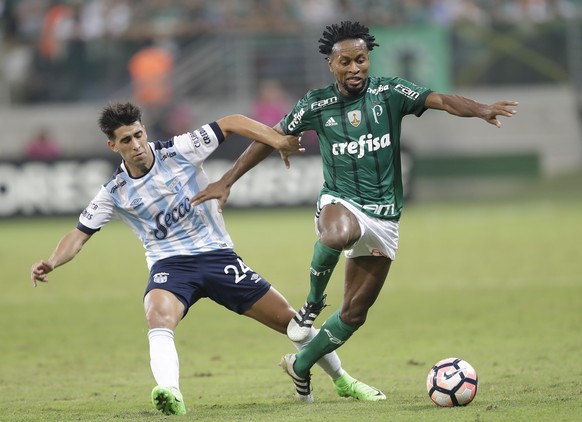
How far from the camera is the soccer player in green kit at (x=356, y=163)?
7.01 meters

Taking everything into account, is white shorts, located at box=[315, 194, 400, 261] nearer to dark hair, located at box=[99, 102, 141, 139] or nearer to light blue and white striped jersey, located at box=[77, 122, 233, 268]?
light blue and white striped jersey, located at box=[77, 122, 233, 268]

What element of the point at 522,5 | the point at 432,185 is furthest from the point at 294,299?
the point at 522,5

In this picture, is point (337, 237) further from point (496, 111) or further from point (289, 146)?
point (496, 111)

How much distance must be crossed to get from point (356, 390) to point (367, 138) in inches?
69.2

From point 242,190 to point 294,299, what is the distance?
10.0 meters

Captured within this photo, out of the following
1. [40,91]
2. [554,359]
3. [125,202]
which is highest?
[40,91]

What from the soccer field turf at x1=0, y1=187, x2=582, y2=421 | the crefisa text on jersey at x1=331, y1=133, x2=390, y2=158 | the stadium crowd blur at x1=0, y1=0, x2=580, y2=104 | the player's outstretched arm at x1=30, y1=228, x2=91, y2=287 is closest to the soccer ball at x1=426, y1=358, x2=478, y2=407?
the soccer field turf at x1=0, y1=187, x2=582, y2=421

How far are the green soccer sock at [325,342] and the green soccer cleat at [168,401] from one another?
1114 millimetres

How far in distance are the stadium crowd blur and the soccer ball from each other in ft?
61.9

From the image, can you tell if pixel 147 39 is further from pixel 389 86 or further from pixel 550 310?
pixel 389 86

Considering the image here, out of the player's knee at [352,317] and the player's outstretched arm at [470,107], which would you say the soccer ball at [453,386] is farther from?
the player's outstretched arm at [470,107]

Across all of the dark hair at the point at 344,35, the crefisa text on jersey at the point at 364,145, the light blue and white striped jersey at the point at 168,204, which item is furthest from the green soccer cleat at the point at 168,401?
the dark hair at the point at 344,35

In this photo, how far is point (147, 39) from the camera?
25.0m

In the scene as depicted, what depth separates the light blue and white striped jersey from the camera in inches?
287
